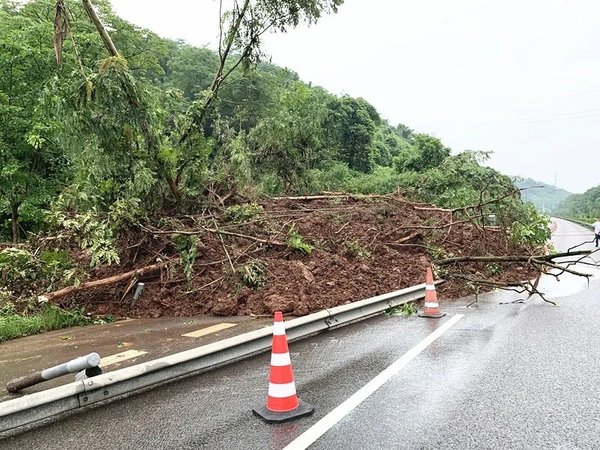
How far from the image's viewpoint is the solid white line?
10.5 feet

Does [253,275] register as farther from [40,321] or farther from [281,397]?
[281,397]

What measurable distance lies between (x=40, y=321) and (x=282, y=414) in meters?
5.34

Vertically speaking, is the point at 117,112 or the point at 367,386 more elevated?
the point at 117,112

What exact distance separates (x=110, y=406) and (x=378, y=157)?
53.2 metres

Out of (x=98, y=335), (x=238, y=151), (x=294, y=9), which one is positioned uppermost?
Answer: (x=294, y=9)

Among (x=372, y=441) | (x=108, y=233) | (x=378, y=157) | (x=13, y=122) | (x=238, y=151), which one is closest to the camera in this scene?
(x=372, y=441)

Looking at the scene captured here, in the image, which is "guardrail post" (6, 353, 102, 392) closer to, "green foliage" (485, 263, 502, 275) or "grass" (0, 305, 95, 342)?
"grass" (0, 305, 95, 342)

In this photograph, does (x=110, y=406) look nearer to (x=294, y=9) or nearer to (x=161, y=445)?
(x=161, y=445)

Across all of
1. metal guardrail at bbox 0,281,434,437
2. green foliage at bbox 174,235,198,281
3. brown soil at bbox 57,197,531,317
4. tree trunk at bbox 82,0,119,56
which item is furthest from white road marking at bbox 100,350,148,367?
tree trunk at bbox 82,0,119,56

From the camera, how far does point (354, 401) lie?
12.7 feet

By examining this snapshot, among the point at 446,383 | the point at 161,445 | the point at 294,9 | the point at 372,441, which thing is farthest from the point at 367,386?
the point at 294,9

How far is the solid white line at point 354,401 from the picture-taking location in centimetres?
320

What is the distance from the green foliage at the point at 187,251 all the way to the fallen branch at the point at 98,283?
1.41 feet

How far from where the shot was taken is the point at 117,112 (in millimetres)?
8742
